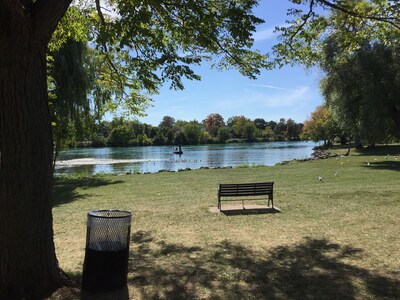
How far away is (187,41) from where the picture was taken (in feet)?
25.3

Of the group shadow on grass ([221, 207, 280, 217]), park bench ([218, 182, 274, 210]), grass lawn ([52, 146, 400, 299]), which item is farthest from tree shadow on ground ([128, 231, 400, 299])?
park bench ([218, 182, 274, 210])

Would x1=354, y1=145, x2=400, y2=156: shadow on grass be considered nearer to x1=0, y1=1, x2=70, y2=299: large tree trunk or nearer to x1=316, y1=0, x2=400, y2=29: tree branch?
x1=316, y1=0, x2=400, y2=29: tree branch

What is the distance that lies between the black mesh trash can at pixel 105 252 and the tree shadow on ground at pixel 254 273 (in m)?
0.65

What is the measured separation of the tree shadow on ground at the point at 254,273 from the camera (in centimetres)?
464

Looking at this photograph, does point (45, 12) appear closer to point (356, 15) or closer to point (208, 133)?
point (356, 15)

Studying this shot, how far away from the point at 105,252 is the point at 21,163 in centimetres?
134

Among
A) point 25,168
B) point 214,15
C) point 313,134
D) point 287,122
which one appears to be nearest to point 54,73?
point 214,15

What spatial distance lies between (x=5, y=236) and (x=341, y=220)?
711 centimetres

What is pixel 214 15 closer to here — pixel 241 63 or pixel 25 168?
pixel 241 63

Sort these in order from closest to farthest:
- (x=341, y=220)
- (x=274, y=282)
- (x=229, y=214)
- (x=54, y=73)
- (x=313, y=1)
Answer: (x=274, y=282), (x=313, y=1), (x=341, y=220), (x=229, y=214), (x=54, y=73)

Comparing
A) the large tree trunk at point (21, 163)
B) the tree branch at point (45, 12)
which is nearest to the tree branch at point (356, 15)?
the tree branch at point (45, 12)

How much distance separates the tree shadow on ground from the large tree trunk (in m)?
1.33

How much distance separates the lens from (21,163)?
4.19 metres

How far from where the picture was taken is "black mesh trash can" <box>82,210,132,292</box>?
4.09m
